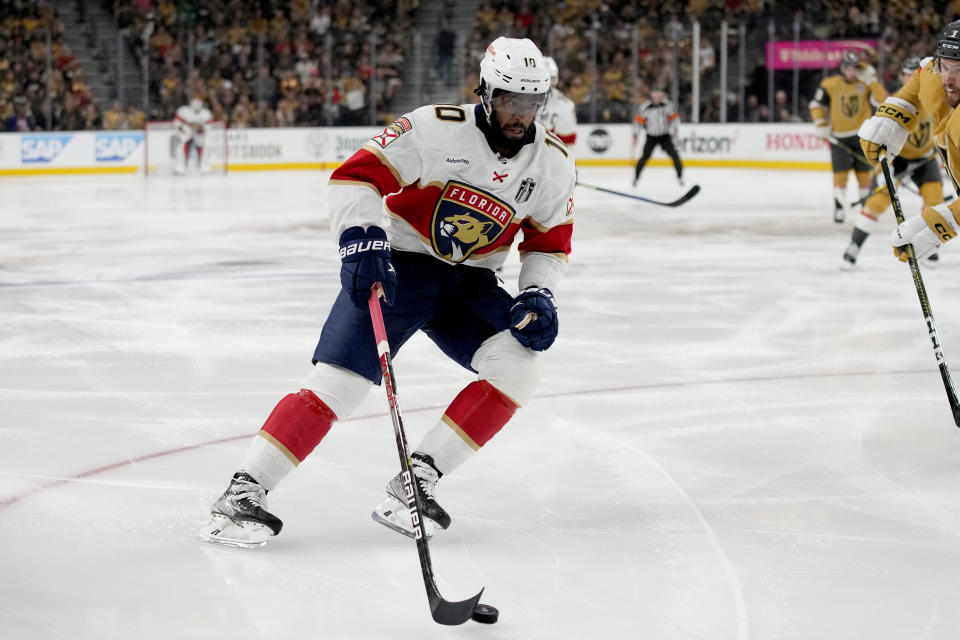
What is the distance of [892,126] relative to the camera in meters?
4.19

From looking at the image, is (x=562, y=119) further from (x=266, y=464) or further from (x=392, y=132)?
(x=266, y=464)

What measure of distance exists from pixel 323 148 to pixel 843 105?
914cm

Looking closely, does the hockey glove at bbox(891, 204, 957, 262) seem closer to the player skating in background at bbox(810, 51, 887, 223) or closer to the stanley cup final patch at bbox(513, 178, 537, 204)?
the stanley cup final patch at bbox(513, 178, 537, 204)

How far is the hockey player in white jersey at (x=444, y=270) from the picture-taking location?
8.35 feet

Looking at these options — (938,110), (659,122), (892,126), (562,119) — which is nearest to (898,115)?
(892,126)

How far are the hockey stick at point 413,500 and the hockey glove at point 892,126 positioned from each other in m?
2.31

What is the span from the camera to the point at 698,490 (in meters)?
3.02

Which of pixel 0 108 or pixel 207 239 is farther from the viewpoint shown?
pixel 0 108

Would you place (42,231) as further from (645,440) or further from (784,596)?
(784,596)

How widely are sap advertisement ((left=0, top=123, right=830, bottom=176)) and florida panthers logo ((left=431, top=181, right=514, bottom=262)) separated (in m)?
14.0

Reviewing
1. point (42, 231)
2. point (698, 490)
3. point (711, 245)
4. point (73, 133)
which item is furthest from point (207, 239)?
point (73, 133)

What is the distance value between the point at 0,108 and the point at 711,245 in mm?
11420

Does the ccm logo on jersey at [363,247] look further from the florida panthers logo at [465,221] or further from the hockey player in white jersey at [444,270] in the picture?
the florida panthers logo at [465,221]

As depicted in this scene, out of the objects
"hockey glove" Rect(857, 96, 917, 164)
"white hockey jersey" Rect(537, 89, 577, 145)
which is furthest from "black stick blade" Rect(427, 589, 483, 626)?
"white hockey jersey" Rect(537, 89, 577, 145)
